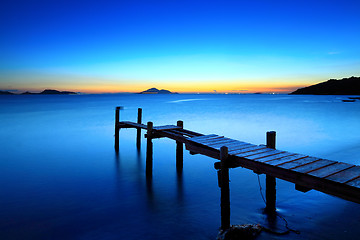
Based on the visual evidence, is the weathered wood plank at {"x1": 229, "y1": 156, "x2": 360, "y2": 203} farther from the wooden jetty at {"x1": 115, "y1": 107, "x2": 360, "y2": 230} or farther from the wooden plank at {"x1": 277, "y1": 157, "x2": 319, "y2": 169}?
the wooden plank at {"x1": 277, "y1": 157, "x2": 319, "y2": 169}

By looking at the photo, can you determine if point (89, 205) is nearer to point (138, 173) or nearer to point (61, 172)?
point (138, 173)

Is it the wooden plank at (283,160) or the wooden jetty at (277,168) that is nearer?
the wooden jetty at (277,168)

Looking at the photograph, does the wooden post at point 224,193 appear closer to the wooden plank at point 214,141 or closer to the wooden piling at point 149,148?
the wooden plank at point 214,141

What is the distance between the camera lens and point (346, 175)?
419 centimetres

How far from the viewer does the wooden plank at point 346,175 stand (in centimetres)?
401

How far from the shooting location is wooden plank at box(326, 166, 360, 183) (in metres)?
4.01

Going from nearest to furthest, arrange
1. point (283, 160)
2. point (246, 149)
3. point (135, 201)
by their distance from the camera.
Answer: point (283, 160)
point (246, 149)
point (135, 201)

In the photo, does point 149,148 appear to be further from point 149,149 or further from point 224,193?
point 224,193

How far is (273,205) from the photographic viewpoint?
21.0 feet

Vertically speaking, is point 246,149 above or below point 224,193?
above

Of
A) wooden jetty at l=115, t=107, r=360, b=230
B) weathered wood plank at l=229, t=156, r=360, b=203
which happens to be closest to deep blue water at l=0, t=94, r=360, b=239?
wooden jetty at l=115, t=107, r=360, b=230

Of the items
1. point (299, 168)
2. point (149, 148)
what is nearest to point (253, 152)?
point (299, 168)

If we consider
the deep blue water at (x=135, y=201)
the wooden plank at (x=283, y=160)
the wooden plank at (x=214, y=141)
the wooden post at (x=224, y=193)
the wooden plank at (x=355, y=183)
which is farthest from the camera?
the wooden plank at (x=214, y=141)

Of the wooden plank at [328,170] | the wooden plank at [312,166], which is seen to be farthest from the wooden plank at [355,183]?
the wooden plank at [312,166]
